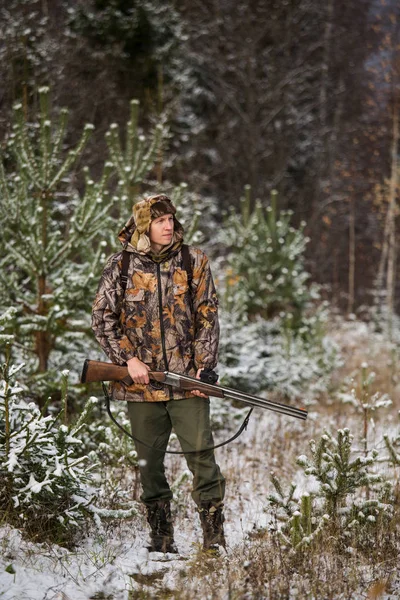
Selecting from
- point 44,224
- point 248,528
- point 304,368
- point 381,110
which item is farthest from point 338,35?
point 248,528

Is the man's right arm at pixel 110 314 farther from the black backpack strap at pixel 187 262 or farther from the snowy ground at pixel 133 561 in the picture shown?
the snowy ground at pixel 133 561

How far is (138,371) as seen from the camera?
3.34 meters

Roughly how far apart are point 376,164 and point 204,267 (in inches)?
699

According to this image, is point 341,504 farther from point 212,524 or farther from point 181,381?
point 181,381

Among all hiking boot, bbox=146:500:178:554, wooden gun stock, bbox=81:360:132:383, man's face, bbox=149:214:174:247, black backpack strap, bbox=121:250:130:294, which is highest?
man's face, bbox=149:214:174:247

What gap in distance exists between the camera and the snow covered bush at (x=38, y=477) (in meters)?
3.21

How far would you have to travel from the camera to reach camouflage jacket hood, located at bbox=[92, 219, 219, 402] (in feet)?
11.3

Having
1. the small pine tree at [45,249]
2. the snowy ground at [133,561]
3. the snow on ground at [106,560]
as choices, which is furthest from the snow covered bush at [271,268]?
the snow on ground at [106,560]

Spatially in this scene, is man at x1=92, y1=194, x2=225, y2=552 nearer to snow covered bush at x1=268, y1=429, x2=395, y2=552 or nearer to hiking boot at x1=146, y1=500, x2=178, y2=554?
hiking boot at x1=146, y1=500, x2=178, y2=554

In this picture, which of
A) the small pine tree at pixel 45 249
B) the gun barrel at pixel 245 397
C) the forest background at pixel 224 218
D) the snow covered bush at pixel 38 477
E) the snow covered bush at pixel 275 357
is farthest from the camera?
the snow covered bush at pixel 275 357

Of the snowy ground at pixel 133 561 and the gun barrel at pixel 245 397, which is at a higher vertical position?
the gun barrel at pixel 245 397

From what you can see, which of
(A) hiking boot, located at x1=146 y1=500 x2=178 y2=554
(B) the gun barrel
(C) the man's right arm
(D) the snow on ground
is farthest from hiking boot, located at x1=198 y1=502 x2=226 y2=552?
(C) the man's right arm

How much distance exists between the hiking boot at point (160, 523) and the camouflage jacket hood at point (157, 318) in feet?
2.40

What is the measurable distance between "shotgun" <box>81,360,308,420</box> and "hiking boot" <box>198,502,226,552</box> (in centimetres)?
67
